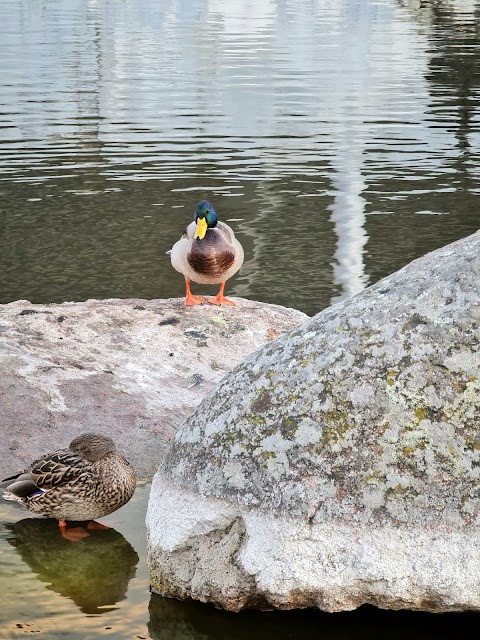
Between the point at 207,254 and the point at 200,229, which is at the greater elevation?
the point at 200,229

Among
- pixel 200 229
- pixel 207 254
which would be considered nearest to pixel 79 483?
pixel 207 254

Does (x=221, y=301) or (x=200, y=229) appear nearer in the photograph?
(x=221, y=301)

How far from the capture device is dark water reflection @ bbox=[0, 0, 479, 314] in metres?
10.8

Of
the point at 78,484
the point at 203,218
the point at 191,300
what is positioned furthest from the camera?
the point at 203,218

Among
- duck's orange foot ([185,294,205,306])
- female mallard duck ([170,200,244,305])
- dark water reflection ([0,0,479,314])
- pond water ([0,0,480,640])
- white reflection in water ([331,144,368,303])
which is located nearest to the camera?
pond water ([0,0,480,640])

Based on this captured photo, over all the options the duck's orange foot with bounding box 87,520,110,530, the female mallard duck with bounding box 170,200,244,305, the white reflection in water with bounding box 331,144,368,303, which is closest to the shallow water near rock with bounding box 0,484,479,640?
the duck's orange foot with bounding box 87,520,110,530

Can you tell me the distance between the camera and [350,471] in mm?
4105

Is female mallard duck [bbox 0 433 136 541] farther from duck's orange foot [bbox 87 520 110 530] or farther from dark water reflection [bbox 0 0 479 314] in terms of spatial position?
dark water reflection [bbox 0 0 479 314]

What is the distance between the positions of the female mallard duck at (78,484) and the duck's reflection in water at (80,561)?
9cm

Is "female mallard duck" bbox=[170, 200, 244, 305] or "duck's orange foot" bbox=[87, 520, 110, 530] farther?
"female mallard duck" bbox=[170, 200, 244, 305]

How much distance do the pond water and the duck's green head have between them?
1424mm

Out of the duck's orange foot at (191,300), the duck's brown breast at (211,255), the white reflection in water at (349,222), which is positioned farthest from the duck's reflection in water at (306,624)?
the white reflection in water at (349,222)

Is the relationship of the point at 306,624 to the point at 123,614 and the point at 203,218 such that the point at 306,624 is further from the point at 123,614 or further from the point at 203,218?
the point at 203,218

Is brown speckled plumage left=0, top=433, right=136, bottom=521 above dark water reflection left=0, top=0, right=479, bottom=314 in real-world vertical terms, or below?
above
